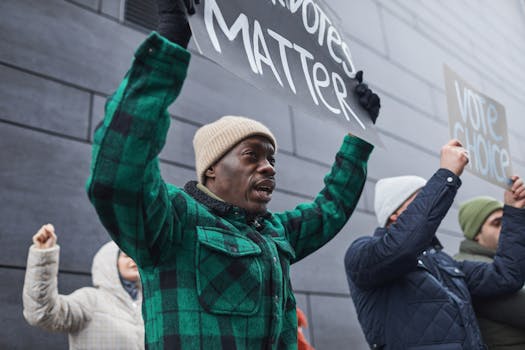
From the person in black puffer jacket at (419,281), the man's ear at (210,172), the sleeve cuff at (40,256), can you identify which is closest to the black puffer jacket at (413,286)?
the person in black puffer jacket at (419,281)

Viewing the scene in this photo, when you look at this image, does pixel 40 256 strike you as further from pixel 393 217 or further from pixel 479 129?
pixel 479 129

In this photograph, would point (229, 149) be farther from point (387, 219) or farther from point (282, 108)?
point (282, 108)

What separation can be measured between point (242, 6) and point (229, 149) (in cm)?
39

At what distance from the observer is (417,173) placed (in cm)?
572

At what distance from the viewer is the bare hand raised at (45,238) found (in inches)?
94.3

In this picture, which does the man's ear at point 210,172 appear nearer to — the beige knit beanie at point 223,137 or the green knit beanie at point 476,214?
the beige knit beanie at point 223,137

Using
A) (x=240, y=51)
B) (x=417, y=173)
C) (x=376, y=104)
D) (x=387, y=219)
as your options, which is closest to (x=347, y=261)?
(x=387, y=219)

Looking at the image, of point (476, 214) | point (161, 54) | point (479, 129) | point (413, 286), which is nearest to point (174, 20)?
point (161, 54)

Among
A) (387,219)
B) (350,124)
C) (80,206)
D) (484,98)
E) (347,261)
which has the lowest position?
(80,206)

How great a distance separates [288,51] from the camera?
5.18 feet

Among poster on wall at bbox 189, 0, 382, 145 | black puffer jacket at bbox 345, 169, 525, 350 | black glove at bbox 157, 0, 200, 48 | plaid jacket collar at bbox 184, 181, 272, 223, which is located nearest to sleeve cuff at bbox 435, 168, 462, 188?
black puffer jacket at bbox 345, 169, 525, 350

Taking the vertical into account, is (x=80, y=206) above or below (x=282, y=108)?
below

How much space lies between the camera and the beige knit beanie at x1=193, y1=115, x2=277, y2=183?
5.02 ft

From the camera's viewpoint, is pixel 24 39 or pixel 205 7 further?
pixel 24 39
